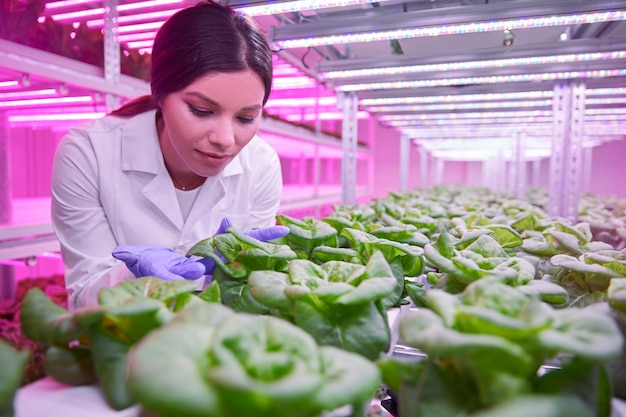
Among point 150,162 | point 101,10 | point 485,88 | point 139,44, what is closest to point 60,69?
point 101,10

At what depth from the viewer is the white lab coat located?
1.52m

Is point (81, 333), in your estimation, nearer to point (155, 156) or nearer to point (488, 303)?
point (488, 303)

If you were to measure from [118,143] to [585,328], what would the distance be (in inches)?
61.0

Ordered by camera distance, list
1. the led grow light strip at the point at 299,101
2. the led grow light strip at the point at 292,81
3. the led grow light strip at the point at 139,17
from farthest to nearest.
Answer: the led grow light strip at the point at 299,101
the led grow light strip at the point at 292,81
the led grow light strip at the point at 139,17

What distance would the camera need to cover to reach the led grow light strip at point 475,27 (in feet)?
5.14

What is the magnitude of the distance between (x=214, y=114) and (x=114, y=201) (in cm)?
56

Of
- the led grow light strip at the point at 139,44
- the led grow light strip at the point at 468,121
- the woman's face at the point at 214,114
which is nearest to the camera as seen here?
the woman's face at the point at 214,114

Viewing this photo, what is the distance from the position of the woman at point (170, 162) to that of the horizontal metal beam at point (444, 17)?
13.8 inches

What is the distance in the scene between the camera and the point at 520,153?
5414 mm

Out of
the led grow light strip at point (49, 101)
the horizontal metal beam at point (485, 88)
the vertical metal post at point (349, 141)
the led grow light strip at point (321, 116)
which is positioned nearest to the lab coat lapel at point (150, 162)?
the led grow light strip at point (49, 101)

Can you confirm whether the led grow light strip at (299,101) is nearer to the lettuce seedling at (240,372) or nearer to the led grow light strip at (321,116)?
the led grow light strip at (321,116)

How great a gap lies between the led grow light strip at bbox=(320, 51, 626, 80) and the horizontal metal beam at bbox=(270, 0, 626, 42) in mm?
536

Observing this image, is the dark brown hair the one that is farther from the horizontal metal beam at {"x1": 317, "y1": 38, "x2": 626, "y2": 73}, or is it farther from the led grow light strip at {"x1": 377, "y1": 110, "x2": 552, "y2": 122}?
the led grow light strip at {"x1": 377, "y1": 110, "x2": 552, "y2": 122}

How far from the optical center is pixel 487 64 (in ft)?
7.20
